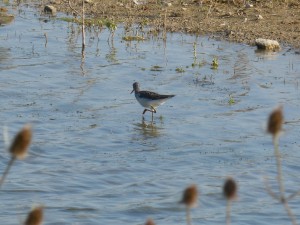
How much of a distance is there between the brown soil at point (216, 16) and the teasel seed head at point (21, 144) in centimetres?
1329

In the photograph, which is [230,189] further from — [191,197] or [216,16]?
[216,16]

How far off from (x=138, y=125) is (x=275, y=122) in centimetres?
950

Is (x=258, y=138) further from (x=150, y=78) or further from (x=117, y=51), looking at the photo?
(x=117, y=51)

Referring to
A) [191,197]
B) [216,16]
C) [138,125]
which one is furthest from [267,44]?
[191,197]

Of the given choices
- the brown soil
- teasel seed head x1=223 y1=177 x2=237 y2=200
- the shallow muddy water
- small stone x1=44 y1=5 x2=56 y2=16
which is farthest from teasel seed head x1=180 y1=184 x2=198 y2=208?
small stone x1=44 y1=5 x2=56 y2=16

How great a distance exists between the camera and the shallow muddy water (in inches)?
367

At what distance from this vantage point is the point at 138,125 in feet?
40.9

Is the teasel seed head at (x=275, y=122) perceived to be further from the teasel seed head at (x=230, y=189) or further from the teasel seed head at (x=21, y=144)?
the teasel seed head at (x=21, y=144)

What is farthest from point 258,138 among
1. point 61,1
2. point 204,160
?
point 61,1

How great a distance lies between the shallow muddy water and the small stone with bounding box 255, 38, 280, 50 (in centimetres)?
17

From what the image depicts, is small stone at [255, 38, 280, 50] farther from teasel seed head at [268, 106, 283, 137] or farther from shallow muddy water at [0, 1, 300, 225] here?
teasel seed head at [268, 106, 283, 137]

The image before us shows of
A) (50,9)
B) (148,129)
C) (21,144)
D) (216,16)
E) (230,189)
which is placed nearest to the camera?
(21,144)

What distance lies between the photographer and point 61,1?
19531 millimetres

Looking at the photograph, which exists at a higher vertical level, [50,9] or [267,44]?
[50,9]
